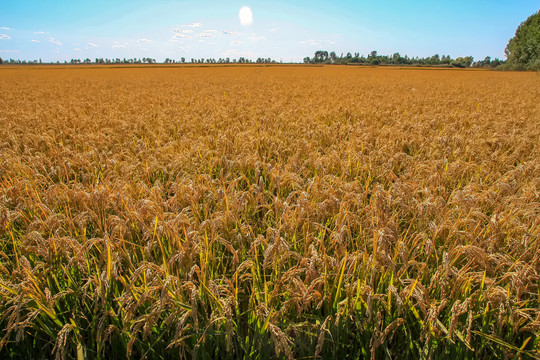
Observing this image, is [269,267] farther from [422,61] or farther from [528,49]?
[422,61]

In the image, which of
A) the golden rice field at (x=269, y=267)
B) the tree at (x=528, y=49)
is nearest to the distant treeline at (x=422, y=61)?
the tree at (x=528, y=49)

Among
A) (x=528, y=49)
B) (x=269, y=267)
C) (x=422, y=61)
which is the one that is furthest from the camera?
(x=422, y=61)

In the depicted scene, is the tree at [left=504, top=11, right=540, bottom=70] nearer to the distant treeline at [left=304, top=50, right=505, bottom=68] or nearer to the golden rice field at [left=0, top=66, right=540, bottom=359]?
the distant treeline at [left=304, top=50, right=505, bottom=68]

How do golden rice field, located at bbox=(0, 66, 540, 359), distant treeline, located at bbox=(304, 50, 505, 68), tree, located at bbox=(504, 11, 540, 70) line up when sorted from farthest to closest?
distant treeline, located at bbox=(304, 50, 505, 68)
tree, located at bbox=(504, 11, 540, 70)
golden rice field, located at bbox=(0, 66, 540, 359)

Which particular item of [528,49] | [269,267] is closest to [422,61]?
[528,49]

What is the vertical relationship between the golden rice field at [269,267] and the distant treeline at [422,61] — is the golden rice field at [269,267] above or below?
below

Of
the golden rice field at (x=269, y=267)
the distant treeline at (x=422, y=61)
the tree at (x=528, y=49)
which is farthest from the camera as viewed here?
the distant treeline at (x=422, y=61)

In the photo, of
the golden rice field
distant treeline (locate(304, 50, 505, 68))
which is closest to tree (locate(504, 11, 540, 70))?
distant treeline (locate(304, 50, 505, 68))

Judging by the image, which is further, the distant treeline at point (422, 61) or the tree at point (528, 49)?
the distant treeline at point (422, 61)

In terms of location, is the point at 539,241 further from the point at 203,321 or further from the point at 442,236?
the point at 203,321

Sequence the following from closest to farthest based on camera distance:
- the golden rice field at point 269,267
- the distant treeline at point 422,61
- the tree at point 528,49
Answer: the golden rice field at point 269,267 < the tree at point 528,49 < the distant treeline at point 422,61

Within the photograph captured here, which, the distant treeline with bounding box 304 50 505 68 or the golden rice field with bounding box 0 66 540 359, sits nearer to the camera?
the golden rice field with bounding box 0 66 540 359

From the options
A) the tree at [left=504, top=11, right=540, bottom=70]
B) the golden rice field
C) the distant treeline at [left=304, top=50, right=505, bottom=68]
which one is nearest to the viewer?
the golden rice field

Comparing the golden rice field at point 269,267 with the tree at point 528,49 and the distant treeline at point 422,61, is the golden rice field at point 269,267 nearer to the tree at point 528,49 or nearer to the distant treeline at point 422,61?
the tree at point 528,49
